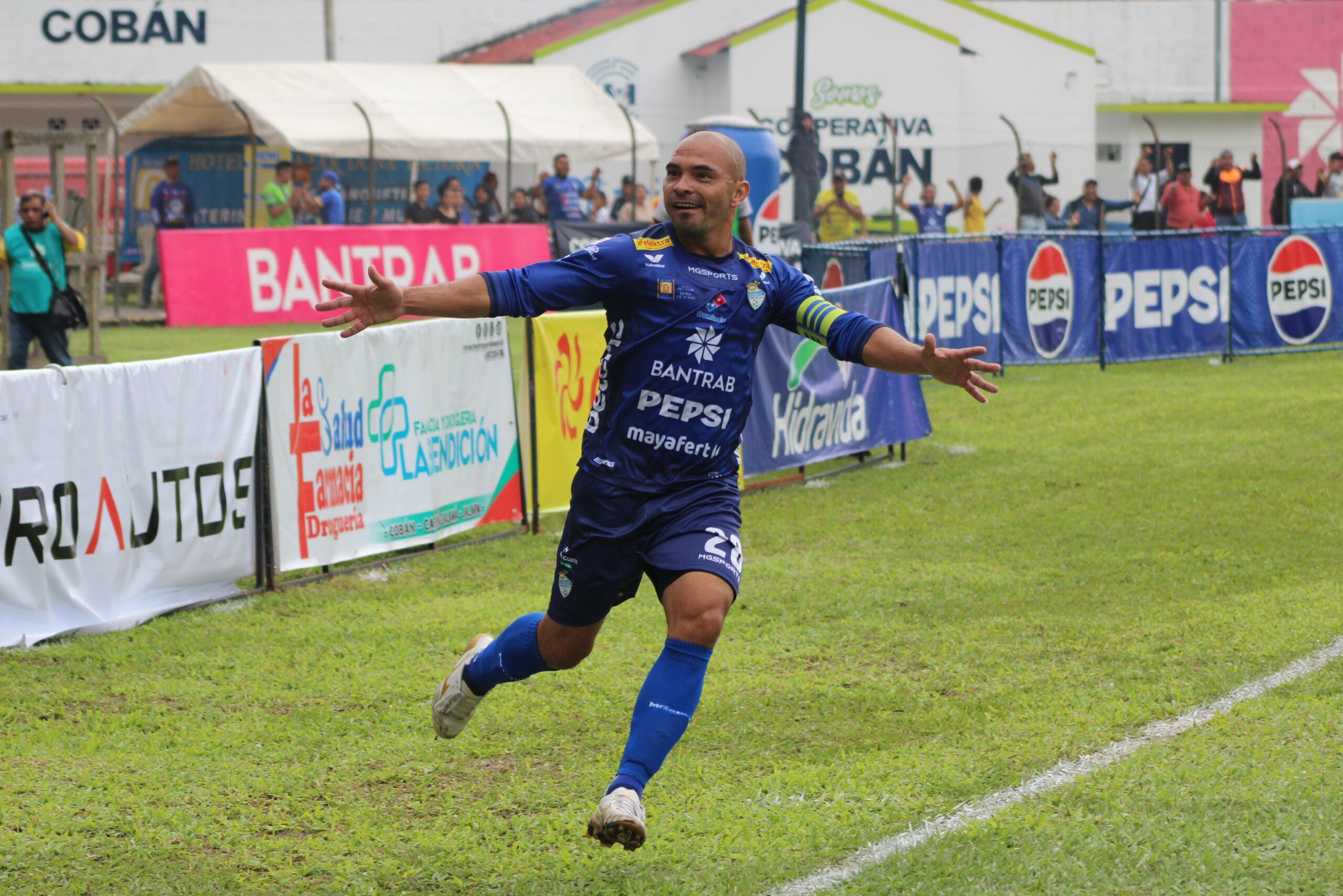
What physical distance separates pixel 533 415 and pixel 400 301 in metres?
5.70

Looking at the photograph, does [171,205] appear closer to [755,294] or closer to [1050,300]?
[1050,300]

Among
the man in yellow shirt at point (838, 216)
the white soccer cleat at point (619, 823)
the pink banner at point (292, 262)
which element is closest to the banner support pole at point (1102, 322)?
the man in yellow shirt at point (838, 216)

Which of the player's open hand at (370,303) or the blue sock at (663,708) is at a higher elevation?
the player's open hand at (370,303)

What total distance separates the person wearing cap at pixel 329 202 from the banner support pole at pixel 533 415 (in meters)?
15.3

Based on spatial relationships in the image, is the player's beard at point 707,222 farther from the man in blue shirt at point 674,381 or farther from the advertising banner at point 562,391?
the advertising banner at point 562,391

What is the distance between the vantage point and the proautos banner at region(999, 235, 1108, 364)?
17812 millimetres

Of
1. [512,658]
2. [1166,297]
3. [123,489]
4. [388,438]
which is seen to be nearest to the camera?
[512,658]

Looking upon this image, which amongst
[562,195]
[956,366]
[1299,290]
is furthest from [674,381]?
[562,195]

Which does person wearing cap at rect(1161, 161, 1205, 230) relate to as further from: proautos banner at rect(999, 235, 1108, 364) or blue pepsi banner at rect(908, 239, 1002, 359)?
blue pepsi banner at rect(908, 239, 1002, 359)

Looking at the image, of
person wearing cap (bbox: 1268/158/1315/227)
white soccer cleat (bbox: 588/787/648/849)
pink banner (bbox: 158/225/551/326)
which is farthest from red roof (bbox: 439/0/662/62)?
white soccer cleat (bbox: 588/787/648/849)

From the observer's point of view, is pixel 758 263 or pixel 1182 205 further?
pixel 1182 205

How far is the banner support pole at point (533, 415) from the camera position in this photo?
1018cm

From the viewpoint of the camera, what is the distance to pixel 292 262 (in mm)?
22469

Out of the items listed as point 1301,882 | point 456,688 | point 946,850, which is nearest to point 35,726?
point 456,688
